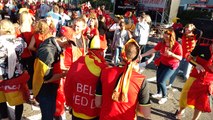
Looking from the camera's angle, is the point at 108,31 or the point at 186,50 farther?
the point at 108,31

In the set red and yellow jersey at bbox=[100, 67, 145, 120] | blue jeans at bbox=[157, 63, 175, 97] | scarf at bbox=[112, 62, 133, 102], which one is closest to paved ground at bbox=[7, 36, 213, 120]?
blue jeans at bbox=[157, 63, 175, 97]

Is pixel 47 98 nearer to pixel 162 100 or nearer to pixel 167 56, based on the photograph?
pixel 167 56

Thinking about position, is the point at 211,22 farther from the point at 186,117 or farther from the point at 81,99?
the point at 81,99

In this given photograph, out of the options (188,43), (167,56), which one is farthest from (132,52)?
(188,43)

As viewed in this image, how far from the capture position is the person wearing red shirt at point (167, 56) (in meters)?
5.48

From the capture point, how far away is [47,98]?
12.2 ft

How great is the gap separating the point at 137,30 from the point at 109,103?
6519mm

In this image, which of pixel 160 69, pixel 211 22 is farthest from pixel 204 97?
pixel 211 22

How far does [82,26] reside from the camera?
167 inches

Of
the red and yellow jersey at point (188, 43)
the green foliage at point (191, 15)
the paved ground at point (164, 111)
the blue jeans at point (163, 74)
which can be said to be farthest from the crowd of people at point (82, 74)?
the green foliage at point (191, 15)

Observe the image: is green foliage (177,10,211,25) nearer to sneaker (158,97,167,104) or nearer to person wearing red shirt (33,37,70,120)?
sneaker (158,97,167,104)

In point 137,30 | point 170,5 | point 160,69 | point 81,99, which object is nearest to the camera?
point 81,99

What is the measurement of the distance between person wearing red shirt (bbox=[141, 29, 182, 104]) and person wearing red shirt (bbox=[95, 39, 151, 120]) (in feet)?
8.78

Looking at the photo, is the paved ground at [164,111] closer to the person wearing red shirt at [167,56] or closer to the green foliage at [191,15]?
the person wearing red shirt at [167,56]
